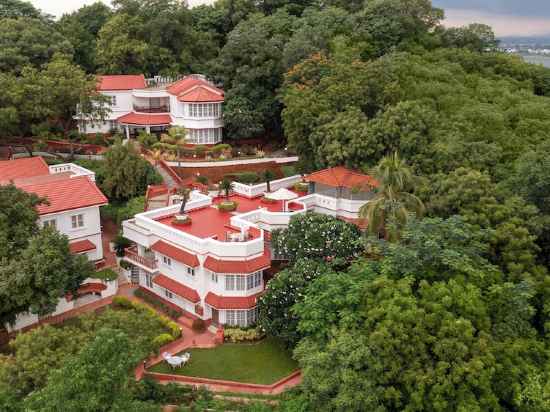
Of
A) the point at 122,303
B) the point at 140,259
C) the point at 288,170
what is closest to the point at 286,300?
the point at 122,303

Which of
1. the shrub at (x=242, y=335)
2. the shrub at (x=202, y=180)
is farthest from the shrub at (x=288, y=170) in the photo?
the shrub at (x=242, y=335)

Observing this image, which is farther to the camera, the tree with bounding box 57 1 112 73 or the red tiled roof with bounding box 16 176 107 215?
the tree with bounding box 57 1 112 73

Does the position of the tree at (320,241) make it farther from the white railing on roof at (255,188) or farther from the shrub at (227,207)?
the white railing on roof at (255,188)

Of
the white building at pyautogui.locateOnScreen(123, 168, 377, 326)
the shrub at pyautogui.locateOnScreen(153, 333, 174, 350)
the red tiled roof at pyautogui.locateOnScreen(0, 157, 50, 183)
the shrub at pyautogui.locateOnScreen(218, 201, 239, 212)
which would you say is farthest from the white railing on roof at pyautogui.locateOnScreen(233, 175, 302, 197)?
the red tiled roof at pyautogui.locateOnScreen(0, 157, 50, 183)

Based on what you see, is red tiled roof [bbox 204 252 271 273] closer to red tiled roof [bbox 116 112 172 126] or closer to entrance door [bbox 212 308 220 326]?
entrance door [bbox 212 308 220 326]

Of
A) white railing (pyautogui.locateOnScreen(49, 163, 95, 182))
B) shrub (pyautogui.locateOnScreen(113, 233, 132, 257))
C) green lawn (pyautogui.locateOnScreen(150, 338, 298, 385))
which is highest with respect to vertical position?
white railing (pyautogui.locateOnScreen(49, 163, 95, 182))

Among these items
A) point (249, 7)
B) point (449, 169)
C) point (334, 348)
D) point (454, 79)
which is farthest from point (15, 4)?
point (334, 348)
